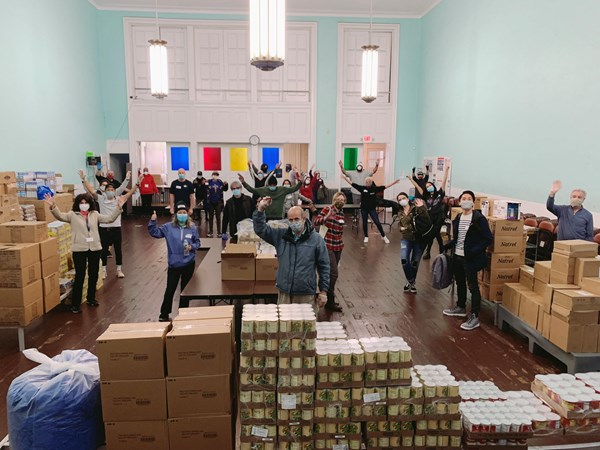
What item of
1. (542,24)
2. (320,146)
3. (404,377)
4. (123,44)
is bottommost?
(404,377)

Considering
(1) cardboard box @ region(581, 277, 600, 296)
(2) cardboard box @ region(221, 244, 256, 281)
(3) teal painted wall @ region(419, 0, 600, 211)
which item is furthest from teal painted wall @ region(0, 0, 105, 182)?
(3) teal painted wall @ region(419, 0, 600, 211)

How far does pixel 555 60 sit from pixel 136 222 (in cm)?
1152

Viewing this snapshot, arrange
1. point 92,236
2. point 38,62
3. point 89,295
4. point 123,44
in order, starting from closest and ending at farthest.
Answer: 1. point 92,236
2. point 89,295
3. point 38,62
4. point 123,44

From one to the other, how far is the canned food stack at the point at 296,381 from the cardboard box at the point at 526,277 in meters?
3.72

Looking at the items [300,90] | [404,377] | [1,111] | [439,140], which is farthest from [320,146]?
[404,377]

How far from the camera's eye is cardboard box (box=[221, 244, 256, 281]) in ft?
15.9

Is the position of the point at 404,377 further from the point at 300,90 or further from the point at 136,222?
the point at 300,90

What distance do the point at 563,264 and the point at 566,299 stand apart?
52 cm

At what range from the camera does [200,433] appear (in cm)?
285

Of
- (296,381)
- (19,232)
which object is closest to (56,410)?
(296,381)

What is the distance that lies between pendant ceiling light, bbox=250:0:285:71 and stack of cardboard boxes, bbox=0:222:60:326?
3328 mm

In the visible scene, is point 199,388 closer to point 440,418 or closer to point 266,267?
point 440,418

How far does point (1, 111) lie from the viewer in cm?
871

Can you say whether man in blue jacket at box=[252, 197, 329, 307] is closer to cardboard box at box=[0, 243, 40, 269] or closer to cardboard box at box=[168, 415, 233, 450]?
cardboard box at box=[168, 415, 233, 450]
